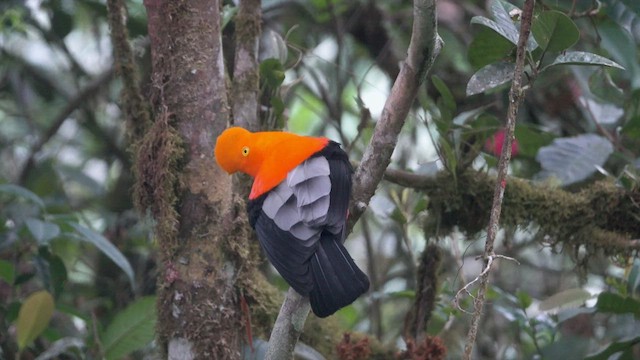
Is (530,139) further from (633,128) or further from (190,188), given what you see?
(190,188)

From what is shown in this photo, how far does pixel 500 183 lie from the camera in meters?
2.19

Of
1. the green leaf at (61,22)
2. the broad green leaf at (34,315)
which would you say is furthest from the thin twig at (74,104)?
the broad green leaf at (34,315)

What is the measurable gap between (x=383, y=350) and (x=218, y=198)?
3.45 feet

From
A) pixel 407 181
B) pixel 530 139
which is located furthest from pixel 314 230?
pixel 530 139

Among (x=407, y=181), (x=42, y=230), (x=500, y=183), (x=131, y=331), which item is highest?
(x=500, y=183)

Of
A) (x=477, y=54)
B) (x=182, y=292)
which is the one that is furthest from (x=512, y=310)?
(x=182, y=292)

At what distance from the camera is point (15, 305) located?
134 inches

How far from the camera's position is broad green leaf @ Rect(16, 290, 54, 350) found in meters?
3.03

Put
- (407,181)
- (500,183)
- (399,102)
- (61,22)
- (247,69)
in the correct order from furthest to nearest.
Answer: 1. (61,22)
2. (407,181)
3. (247,69)
4. (399,102)
5. (500,183)

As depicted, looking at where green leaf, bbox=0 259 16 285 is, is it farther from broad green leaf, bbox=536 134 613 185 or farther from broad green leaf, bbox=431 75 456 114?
broad green leaf, bbox=536 134 613 185

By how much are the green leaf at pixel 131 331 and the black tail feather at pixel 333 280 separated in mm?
1163

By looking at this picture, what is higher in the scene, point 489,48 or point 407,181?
point 489,48

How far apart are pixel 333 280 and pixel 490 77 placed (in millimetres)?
800

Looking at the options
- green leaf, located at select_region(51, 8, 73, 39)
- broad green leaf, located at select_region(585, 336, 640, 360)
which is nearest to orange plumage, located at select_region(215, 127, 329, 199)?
broad green leaf, located at select_region(585, 336, 640, 360)
